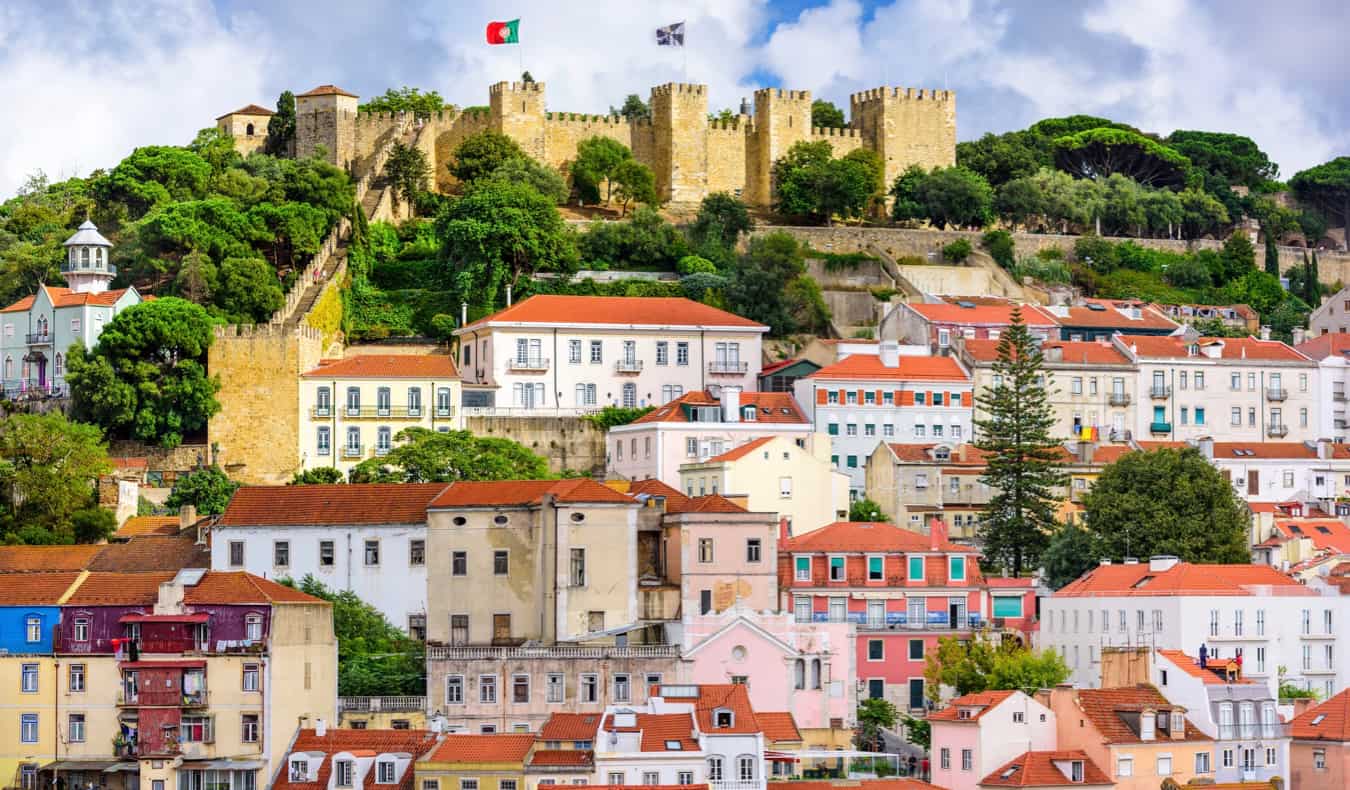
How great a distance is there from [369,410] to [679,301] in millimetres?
11871

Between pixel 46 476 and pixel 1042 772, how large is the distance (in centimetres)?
2775

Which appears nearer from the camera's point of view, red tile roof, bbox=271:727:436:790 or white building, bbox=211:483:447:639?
red tile roof, bbox=271:727:436:790

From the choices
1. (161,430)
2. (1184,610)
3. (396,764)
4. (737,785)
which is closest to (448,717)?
(396,764)

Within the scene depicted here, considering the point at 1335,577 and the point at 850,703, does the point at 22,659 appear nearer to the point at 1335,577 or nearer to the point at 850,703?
the point at 850,703

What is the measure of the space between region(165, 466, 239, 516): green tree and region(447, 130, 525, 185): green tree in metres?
24.2

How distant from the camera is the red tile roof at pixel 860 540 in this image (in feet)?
199

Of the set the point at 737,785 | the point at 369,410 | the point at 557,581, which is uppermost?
the point at 369,410

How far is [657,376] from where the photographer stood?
76312mm

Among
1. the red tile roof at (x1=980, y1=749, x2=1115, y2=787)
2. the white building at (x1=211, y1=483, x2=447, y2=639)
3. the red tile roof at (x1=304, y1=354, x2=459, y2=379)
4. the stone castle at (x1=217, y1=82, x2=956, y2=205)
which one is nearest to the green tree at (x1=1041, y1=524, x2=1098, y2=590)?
the red tile roof at (x1=980, y1=749, x2=1115, y2=787)

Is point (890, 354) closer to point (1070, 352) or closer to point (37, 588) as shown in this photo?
point (1070, 352)

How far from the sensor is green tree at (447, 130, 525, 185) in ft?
295

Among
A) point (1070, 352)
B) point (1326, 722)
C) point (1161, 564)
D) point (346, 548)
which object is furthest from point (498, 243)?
point (1326, 722)

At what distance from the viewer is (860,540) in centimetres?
6100

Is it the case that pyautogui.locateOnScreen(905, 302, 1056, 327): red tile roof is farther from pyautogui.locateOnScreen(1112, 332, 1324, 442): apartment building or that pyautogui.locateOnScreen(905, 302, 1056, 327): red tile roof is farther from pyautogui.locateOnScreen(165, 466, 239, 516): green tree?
pyautogui.locateOnScreen(165, 466, 239, 516): green tree
